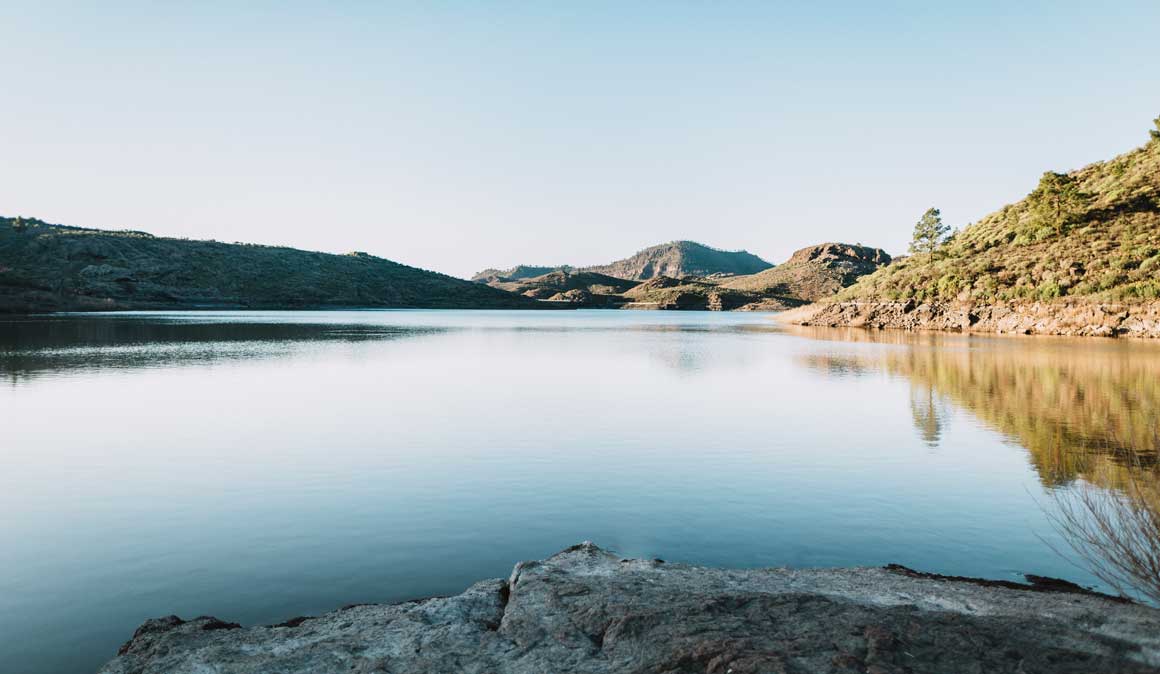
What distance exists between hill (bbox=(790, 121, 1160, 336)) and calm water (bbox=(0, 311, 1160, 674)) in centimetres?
2918

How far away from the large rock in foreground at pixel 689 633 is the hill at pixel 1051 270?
5517 cm

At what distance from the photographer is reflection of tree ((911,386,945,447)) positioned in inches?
731

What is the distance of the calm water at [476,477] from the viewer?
9070 millimetres

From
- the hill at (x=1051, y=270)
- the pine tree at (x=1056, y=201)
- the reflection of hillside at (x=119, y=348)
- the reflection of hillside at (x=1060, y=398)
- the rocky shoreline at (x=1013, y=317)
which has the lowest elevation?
the reflection of hillside at (x=1060, y=398)

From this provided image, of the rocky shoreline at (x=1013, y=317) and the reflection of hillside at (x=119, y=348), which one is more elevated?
the rocky shoreline at (x=1013, y=317)

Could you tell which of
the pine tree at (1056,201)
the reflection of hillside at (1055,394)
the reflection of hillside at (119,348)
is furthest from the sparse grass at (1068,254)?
the reflection of hillside at (119,348)

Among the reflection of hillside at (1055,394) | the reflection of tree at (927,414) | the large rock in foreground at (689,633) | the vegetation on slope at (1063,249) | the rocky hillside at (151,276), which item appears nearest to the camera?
the large rock in foreground at (689,633)

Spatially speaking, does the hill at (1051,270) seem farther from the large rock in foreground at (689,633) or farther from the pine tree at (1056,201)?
the large rock in foreground at (689,633)

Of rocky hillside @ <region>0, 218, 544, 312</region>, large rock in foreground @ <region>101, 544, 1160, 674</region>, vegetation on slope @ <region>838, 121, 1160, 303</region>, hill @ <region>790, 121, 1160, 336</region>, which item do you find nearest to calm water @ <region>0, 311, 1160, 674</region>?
large rock in foreground @ <region>101, 544, 1160, 674</region>

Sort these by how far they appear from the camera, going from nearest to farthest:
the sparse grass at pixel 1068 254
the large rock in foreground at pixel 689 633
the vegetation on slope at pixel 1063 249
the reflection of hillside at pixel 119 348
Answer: the large rock in foreground at pixel 689 633 → the reflection of hillside at pixel 119 348 → the sparse grass at pixel 1068 254 → the vegetation on slope at pixel 1063 249

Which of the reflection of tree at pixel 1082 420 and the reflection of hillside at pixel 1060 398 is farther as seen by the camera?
the reflection of hillside at pixel 1060 398

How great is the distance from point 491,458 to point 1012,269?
6593 cm

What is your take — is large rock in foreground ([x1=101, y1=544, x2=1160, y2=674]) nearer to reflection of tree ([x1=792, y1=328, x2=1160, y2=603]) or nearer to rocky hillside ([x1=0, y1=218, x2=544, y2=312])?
reflection of tree ([x1=792, y1=328, x2=1160, y2=603])

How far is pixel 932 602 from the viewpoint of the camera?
704 centimetres
